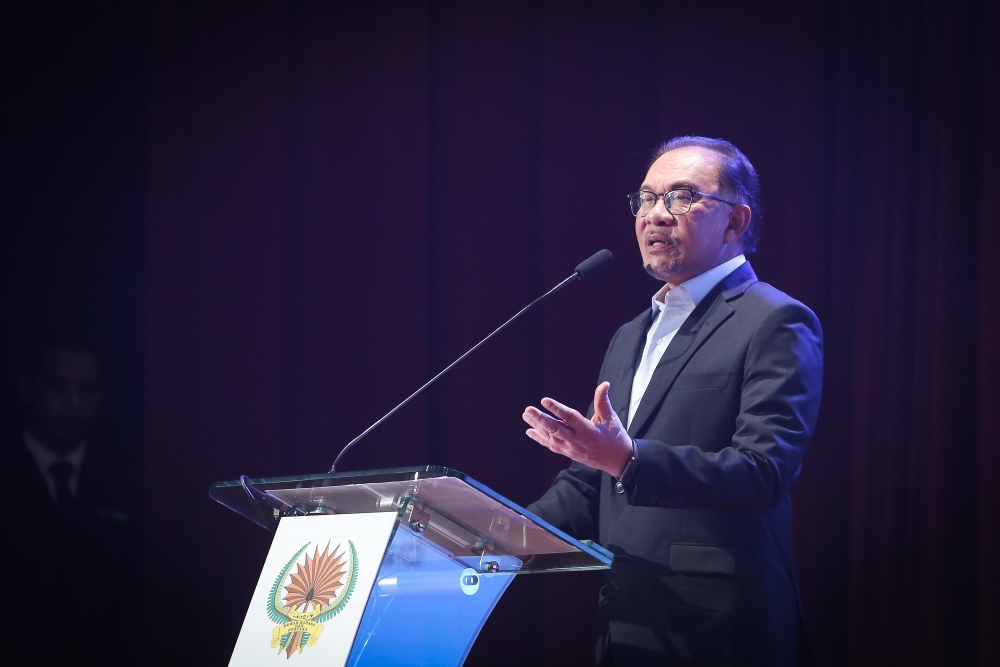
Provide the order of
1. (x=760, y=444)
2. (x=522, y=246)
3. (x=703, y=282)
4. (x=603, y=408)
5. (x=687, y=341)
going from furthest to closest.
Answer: (x=522, y=246) → (x=703, y=282) → (x=687, y=341) → (x=760, y=444) → (x=603, y=408)

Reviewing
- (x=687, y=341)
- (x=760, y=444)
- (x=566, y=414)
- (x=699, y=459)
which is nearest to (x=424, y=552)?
(x=566, y=414)

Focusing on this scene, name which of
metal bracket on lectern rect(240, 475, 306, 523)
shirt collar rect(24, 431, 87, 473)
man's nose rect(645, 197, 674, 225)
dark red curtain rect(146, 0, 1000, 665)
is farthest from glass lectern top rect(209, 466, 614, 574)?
shirt collar rect(24, 431, 87, 473)

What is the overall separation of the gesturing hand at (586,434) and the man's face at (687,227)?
0.69 metres

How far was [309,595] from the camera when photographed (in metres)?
1.29

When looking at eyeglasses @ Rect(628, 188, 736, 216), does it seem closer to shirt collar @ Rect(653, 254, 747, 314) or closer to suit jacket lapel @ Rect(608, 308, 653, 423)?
shirt collar @ Rect(653, 254, 747, 314)

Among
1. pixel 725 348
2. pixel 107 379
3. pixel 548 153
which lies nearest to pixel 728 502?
pixel 725 348

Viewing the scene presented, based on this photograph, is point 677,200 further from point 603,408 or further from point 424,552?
point 424,552

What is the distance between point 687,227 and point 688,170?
0.14 metres

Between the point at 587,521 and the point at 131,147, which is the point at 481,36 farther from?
the point at 587,521

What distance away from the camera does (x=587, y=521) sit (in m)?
A: 1.99

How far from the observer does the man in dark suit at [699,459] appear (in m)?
1.48

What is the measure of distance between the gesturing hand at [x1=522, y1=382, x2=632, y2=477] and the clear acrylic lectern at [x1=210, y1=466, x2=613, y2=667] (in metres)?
0.12

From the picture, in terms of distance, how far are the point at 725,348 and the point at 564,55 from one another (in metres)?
1.70

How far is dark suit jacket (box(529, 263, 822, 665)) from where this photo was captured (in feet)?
4.96
